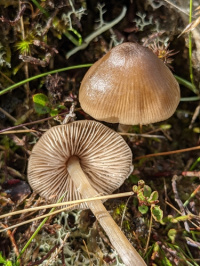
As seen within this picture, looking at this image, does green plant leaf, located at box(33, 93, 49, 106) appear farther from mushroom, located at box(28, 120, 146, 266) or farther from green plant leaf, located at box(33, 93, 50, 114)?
mushroom, located at box(28, 120, 146, 266)

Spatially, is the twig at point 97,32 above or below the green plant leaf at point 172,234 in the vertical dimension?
above

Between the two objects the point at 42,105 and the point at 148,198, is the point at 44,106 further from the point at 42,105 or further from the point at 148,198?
the point at 148,198

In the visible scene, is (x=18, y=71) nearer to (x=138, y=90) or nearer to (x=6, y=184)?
(x=6, y=184)

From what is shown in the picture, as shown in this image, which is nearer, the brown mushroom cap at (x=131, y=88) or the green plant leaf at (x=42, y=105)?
the brown mushroom cap at (x=131, y=88)

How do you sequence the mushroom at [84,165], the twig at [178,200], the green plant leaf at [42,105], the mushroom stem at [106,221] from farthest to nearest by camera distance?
the green plant leaf at [42,105]
the twig at [178,200]
the mushroom at [84,165]
the mushroom stem at [106,221]

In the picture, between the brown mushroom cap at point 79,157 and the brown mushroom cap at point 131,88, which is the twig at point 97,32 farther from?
the brown mushroom cap at point 79,157

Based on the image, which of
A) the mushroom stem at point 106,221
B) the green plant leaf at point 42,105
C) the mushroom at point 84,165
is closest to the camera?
the mushroom stem at point 106,221

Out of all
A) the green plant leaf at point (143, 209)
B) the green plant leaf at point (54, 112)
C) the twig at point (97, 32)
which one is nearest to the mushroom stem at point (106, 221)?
the green plant leaf at point (143, 209)

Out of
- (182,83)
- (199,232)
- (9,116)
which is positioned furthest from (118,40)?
(199,232)
